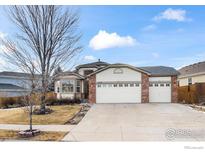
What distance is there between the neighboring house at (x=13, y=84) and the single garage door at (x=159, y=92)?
233 inches

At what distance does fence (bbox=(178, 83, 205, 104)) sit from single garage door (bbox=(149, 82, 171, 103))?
1.70 ft

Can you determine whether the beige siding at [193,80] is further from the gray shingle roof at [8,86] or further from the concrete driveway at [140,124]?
the gray shingle roof at [8,86]

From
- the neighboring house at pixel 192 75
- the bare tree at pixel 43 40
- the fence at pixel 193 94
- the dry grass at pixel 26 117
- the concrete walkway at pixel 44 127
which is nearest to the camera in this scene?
the concrete walkway at pixel 44 127

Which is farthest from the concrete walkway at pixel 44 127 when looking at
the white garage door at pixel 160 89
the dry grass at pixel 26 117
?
the white garage door at pixel 160 89

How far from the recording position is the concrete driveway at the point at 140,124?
9609mm

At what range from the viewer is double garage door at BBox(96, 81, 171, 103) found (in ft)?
46.2

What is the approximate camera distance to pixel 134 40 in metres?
10.3

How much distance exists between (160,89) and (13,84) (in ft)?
22.6

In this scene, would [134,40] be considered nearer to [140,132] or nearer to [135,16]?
[135,16]

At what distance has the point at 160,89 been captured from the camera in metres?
14.9

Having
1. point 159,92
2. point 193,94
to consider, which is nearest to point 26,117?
point 159,92
